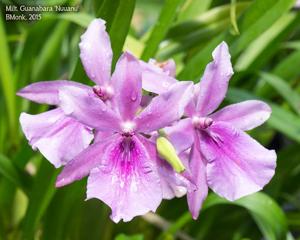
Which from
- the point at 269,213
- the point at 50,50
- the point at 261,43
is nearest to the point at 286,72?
the point at 261,43

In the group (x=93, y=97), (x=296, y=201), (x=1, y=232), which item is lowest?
(x=1, y=232)

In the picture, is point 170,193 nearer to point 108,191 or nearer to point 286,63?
point 108,191

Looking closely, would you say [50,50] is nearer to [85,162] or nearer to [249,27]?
[249,27]

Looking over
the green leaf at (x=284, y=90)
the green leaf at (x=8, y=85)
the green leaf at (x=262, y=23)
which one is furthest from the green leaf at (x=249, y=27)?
the green leaf at (x=8, y=85)

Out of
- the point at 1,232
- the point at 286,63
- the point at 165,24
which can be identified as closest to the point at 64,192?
the point at 1,232

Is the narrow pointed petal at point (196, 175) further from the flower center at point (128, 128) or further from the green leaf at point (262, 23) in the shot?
the green leaf at point (262, 23)

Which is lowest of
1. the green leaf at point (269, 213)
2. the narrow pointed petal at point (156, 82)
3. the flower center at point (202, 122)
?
the green leaf at point (269, 213)
